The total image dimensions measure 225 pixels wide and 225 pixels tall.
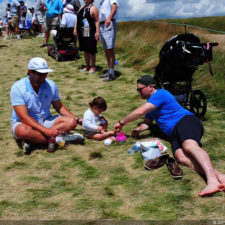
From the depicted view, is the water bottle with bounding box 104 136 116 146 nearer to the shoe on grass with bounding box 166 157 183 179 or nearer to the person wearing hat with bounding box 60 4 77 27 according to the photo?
the shoe on grass with bounding box 166 157 183 179

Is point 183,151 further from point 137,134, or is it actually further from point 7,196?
point 7,196

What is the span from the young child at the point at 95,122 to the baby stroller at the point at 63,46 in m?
6.10

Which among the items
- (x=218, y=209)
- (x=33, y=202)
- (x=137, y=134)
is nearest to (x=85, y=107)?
(x=137, y=134)

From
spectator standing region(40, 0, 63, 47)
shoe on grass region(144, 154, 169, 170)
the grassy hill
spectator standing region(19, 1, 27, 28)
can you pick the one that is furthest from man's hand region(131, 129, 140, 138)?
spectator standing region(19, 1, 27, 28)

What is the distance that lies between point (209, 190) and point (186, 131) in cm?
93

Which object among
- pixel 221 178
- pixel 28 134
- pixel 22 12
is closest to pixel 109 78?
pixel 28 134

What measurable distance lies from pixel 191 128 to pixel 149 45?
7848mm

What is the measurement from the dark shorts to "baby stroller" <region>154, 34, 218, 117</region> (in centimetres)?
126

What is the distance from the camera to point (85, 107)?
6.20 m

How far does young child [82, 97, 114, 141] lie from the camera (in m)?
4.42

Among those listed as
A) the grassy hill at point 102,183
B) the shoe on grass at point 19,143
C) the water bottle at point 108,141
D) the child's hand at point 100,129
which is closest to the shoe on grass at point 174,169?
the grassy hill at point 102,183

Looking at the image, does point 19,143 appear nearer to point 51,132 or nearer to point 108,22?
point 51,132

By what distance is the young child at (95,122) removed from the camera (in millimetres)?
4418

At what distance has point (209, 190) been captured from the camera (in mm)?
2973
